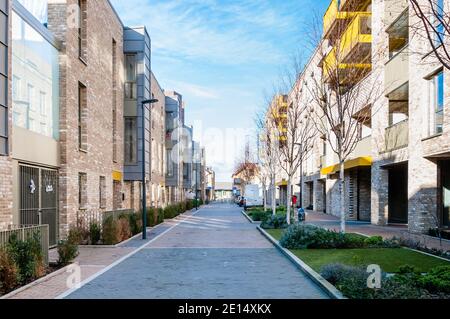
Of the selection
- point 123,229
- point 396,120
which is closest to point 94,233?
point 123,229

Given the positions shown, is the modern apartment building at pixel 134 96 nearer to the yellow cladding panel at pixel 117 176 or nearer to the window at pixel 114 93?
the yellow cladding panel at pixel 117 176

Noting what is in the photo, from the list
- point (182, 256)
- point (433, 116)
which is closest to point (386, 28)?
point (433, 116)

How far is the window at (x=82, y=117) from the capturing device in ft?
62.7

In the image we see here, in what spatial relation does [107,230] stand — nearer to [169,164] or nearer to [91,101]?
[91,101]

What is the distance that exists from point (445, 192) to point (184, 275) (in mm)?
12905

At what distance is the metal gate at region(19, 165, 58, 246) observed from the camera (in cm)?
1387

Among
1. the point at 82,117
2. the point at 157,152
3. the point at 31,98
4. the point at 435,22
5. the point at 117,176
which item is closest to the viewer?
the point at 435,22

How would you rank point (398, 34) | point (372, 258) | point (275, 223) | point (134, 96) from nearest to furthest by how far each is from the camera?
point (372, 258) < point (275, 223) < point (398, 34) < point (134, 96)

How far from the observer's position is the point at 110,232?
16.5 metres

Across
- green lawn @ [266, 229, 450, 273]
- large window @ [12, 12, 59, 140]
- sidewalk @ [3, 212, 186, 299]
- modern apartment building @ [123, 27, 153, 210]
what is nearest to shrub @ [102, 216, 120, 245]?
sidewalk @ [3, 212, 186, 299]

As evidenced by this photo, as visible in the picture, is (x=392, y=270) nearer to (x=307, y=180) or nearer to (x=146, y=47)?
(x=146, y=47)

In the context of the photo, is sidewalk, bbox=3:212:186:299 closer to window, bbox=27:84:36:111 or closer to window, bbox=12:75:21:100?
window, bbox=27:84:36:111

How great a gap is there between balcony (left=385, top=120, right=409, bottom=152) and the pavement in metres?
8.97

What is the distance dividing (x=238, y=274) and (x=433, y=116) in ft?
38.6
